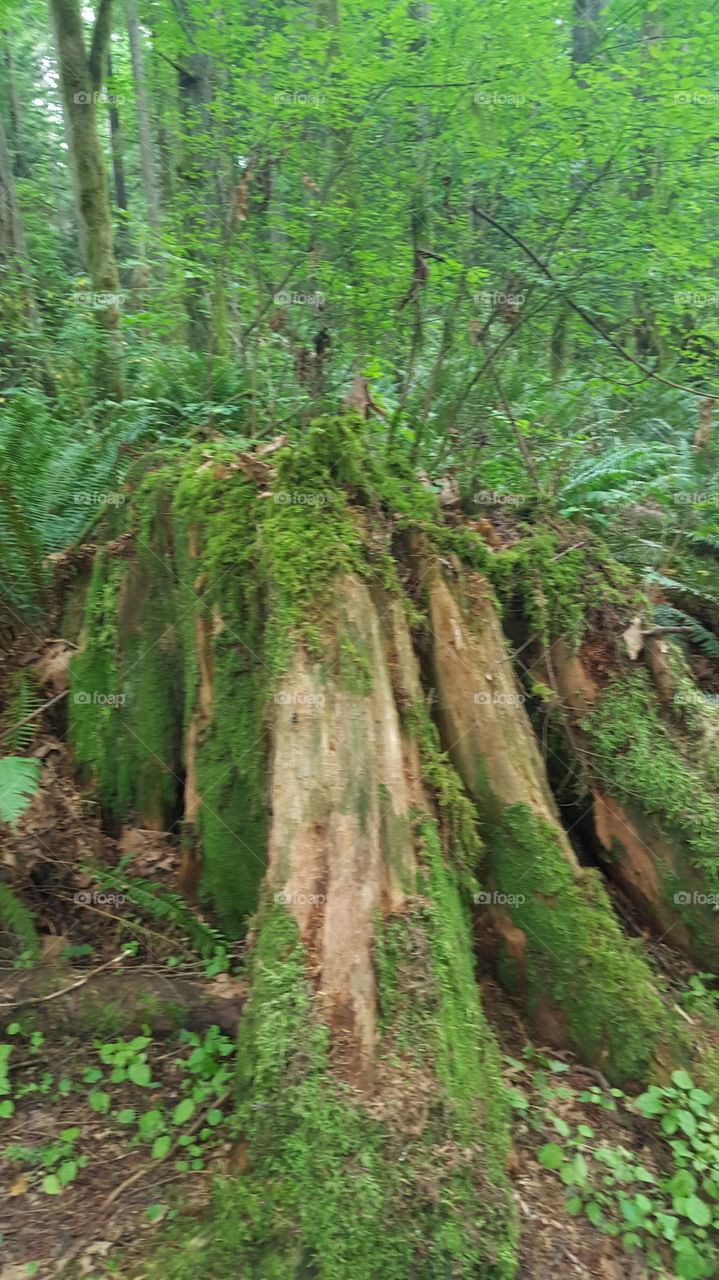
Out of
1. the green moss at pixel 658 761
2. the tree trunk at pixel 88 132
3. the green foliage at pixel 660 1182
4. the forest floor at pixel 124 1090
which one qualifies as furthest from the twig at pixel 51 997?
the tree trunk at pixel 88 132

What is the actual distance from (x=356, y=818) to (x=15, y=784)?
4.95ft

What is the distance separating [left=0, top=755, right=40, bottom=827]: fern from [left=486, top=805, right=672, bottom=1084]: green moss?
7.18 ft

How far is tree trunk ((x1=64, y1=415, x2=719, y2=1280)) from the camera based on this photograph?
2.29 m

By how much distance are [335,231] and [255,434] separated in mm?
2989

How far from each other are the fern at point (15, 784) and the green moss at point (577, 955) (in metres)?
2.19

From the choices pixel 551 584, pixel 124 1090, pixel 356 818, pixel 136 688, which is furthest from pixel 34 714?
pixel 551 584

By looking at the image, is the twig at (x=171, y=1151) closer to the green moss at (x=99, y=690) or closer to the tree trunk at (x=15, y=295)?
the green moss at (x=99, y=690)

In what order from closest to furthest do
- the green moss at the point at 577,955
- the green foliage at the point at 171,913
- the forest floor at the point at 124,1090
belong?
the forest floor at the point at 124,1090
the green moss at the point at 577,955
the green foliage at the point at 171,913

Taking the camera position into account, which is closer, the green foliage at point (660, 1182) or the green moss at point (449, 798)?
the green foliage at point (660, 1182)

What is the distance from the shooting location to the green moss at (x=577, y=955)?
3.05 m

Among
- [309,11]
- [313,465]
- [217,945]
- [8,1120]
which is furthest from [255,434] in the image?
[309,11]

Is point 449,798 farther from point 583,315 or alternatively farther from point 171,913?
point 583,315

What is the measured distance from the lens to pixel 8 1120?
281cm

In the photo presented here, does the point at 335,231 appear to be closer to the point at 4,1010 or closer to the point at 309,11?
the point at 309,11
